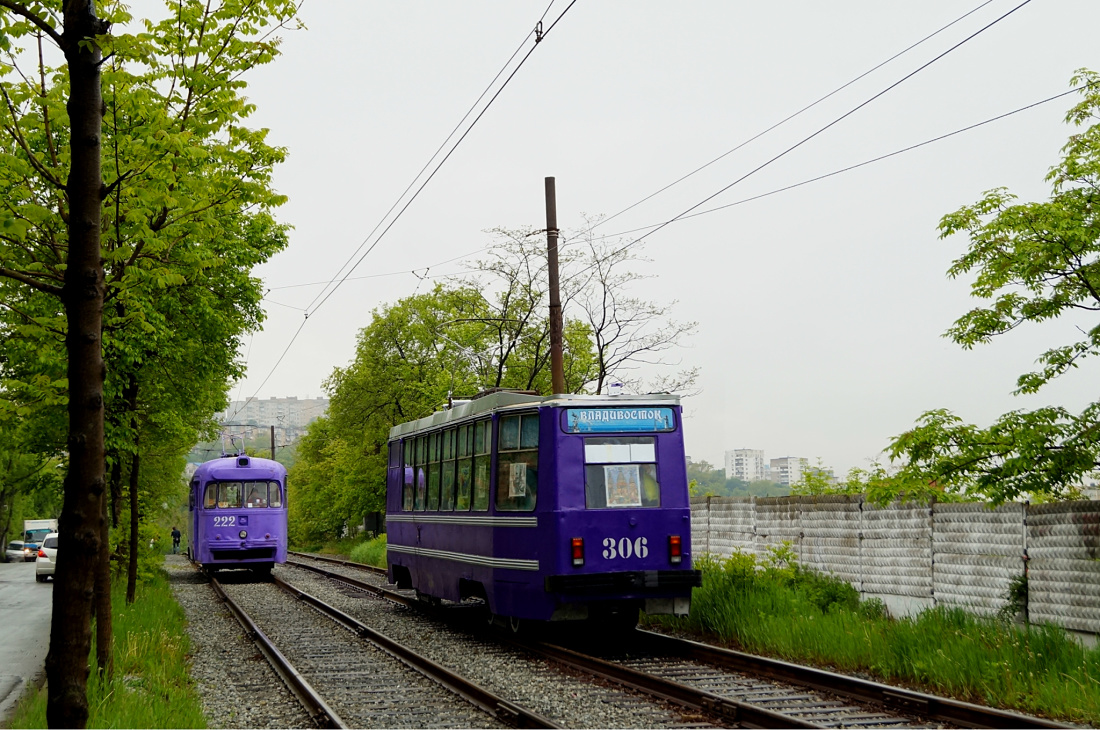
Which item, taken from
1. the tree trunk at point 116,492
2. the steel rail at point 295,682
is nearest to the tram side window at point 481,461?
the steel rail at point 295,682

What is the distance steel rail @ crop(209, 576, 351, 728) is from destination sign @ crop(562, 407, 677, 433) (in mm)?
4198

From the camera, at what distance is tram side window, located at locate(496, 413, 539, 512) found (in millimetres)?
12938

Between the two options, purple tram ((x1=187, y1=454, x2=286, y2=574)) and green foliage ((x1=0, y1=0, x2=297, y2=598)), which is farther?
purple tram ((x1=187, y1=454, x2=286, y2=574))

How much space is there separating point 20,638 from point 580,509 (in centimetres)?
1132

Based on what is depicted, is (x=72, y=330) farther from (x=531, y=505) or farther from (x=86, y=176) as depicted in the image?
(x=531, y=505)

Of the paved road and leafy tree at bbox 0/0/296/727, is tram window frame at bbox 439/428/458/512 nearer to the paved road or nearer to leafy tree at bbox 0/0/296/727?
leafy tree at bbox 0/0/296/727

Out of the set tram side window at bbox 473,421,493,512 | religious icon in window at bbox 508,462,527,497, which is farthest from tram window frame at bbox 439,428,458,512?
religious icon in window at bbox 508,462,527,497

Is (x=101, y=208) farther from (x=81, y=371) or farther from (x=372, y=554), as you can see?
(x=372, y=554)

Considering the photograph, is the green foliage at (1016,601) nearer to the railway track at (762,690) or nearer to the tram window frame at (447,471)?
the railway track at (762,690)

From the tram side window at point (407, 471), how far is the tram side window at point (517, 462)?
477 centimetres

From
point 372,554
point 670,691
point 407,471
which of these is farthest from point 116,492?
point 372,554

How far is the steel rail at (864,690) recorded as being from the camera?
304 inches

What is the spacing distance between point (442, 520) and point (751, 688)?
7162 millimetres

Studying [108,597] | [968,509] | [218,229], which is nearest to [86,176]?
[218,229]
